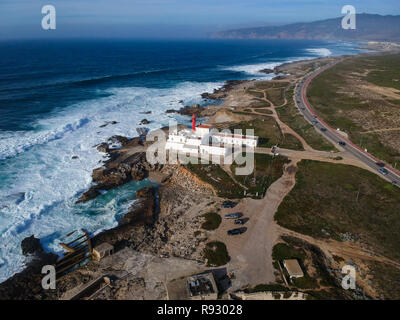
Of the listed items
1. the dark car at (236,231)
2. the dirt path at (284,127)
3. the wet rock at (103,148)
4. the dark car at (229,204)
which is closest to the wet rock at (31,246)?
the dark car at (236,231)

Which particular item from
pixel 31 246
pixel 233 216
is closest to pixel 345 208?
pixel 233 216

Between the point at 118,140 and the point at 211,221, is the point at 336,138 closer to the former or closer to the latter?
the point at 211,221

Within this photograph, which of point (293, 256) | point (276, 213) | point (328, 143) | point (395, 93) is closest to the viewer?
point (293, 256)

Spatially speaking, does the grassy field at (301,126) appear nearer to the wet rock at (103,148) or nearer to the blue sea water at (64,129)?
the blue sea water at (64,129)

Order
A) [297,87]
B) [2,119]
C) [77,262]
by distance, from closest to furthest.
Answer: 1. [77,262]
2. [2,119]
3. [297,87]
